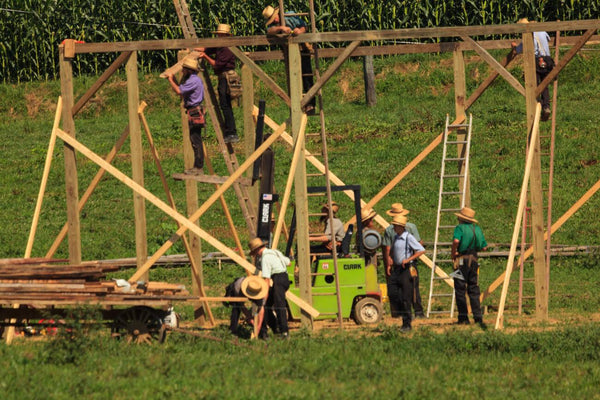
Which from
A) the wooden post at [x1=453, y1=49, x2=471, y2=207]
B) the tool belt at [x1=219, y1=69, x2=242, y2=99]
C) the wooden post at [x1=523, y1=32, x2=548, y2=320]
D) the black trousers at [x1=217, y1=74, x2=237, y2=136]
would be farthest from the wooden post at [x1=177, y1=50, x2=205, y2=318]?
the wooden post at [x1=523, y1=32, x2=548, y2=320]

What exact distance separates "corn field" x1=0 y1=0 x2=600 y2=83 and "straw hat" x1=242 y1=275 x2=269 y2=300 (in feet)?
81.2

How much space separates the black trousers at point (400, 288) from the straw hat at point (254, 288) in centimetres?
221

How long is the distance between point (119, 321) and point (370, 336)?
11.7 feet

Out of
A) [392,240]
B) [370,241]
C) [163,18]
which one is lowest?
[370,241]

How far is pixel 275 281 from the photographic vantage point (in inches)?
→ 712

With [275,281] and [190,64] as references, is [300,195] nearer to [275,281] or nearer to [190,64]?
[275,281]

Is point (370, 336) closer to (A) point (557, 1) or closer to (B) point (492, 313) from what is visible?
(B) point (492, 313)

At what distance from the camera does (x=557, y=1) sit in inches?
1638

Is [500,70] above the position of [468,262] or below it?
above

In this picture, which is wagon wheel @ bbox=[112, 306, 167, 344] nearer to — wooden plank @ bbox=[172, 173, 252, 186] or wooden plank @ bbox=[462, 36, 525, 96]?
wooden plank @ bbox=[172, 173, 252, 186]

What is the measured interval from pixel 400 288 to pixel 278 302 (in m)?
2.04

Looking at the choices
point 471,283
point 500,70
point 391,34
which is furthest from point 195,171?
point 500,70

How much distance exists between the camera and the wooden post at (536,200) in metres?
19.6

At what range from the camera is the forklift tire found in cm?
2002
